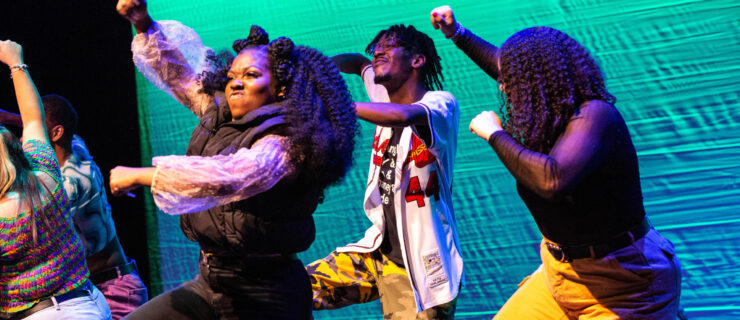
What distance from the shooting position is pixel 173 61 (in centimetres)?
273

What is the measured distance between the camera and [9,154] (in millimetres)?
2494

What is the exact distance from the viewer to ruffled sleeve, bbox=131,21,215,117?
270cm

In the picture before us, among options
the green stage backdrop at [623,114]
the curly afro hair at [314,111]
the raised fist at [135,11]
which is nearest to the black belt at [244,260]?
the curly afro hair at [314,111]

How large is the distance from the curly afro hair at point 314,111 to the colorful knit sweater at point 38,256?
1.01 metres

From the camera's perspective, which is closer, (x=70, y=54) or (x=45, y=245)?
(x=45, y=245)

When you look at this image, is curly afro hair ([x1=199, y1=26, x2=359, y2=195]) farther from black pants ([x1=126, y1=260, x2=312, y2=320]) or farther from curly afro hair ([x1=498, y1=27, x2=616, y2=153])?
curly afro hair ([x1=498, y1=27, x2=616, y2=153])

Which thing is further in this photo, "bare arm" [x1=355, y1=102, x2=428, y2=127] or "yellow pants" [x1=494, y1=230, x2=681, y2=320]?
"bare arm" [x1=355, y1=102, x2=428, y2=127]

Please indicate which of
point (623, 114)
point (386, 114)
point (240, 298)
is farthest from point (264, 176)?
point (623, 114)

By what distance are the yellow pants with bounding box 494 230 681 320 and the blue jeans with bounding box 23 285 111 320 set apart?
5.72 ft

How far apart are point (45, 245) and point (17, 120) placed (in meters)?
1.20

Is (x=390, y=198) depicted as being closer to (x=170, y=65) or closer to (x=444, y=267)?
(x=444, y=267)

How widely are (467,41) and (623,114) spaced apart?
3.98 feet

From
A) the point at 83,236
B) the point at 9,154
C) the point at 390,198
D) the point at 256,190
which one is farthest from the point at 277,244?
the point at 83,236

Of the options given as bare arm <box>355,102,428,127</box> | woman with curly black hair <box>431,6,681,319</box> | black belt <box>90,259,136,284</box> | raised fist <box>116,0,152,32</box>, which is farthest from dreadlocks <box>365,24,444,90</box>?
black belt <box>90,259,136,284</box>
